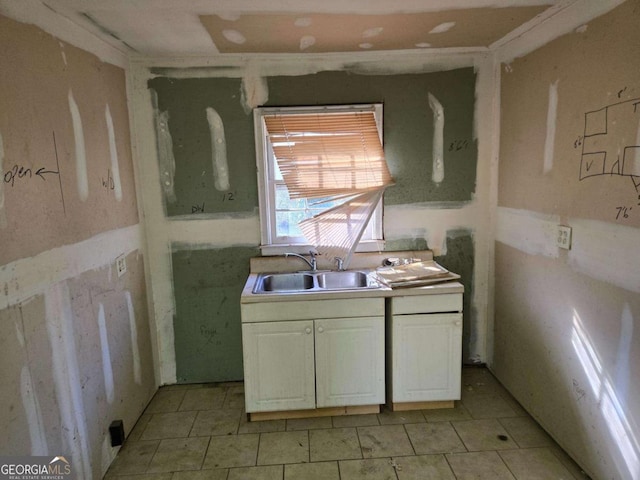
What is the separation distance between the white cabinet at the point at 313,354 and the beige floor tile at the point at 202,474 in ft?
1.31

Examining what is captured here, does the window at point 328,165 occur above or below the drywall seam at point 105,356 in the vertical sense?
above

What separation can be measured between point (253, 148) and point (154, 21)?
95cm

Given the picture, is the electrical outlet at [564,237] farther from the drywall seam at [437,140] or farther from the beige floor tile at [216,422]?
the beige floor tile at [216,422]

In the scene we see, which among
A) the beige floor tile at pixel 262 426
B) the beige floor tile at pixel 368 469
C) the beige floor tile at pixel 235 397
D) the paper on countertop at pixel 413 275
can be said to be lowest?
the beige floor tile at pixel 368 469

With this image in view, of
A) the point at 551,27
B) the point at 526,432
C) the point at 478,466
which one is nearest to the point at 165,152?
the point at 551,27

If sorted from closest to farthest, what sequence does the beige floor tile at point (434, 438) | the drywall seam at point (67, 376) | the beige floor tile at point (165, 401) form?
the drywall seam at point (67, 376), the beige floor tile at point (434, 438), the beige floor tile at point (165, 401)

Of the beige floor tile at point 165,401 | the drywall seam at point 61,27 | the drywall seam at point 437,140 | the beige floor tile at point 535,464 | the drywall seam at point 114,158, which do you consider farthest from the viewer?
the drywall seam at point 437,140

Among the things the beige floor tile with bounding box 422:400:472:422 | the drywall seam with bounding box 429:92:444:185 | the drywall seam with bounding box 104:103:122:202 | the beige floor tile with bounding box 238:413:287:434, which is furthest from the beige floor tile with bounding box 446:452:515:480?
the drywall seam with bounding box 104:103:122:202

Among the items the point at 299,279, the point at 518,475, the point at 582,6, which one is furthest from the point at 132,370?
the point at 582,6

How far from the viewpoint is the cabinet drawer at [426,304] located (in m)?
2.43

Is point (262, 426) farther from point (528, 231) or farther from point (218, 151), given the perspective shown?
point (528, 231)

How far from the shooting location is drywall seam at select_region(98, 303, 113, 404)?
214 cm

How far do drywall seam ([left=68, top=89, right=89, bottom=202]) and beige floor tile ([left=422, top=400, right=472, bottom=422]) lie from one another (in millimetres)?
2304

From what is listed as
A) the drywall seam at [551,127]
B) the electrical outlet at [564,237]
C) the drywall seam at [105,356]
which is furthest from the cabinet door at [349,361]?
the drywall seam at [551,127]
